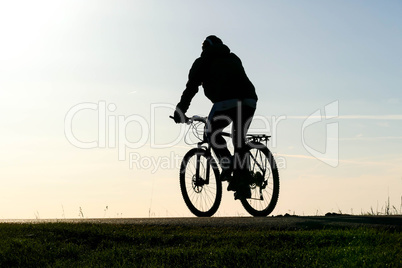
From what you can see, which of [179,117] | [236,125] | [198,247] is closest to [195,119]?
[179,117]

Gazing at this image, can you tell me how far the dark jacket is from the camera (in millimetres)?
9508

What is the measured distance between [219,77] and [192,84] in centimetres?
63

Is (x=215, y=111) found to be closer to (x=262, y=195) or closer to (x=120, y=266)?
(x=262, y=195)

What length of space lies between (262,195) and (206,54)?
246 cm

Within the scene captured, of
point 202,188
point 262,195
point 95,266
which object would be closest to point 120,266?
point 95,266

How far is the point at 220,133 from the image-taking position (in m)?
9.90

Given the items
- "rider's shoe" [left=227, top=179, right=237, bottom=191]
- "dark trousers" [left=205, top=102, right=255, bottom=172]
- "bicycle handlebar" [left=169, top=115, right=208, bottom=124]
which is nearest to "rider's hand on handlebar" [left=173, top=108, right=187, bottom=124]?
"bicycle handlebar" [left=169, top=115, right=208, bottom=124]

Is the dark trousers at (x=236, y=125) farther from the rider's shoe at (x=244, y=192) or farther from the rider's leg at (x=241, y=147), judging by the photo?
the rider's shoe at (x=244, y=192)

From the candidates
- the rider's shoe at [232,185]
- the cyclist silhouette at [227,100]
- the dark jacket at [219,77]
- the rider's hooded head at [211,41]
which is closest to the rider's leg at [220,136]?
the cyclist silhouette at [227,100]

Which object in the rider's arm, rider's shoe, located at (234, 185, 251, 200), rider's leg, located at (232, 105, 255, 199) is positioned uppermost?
the rider's arm

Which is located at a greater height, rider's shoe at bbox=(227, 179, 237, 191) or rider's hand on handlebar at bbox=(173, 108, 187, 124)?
rider's hand on handlebar at bbox=(173, 108, 187, 124)

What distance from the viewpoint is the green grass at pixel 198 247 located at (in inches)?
255

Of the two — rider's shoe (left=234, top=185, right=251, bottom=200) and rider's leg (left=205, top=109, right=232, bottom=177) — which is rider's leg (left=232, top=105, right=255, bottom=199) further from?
rider's leg (left=205, top=109, right=232, bottom=177)

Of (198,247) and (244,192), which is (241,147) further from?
(198,247)
